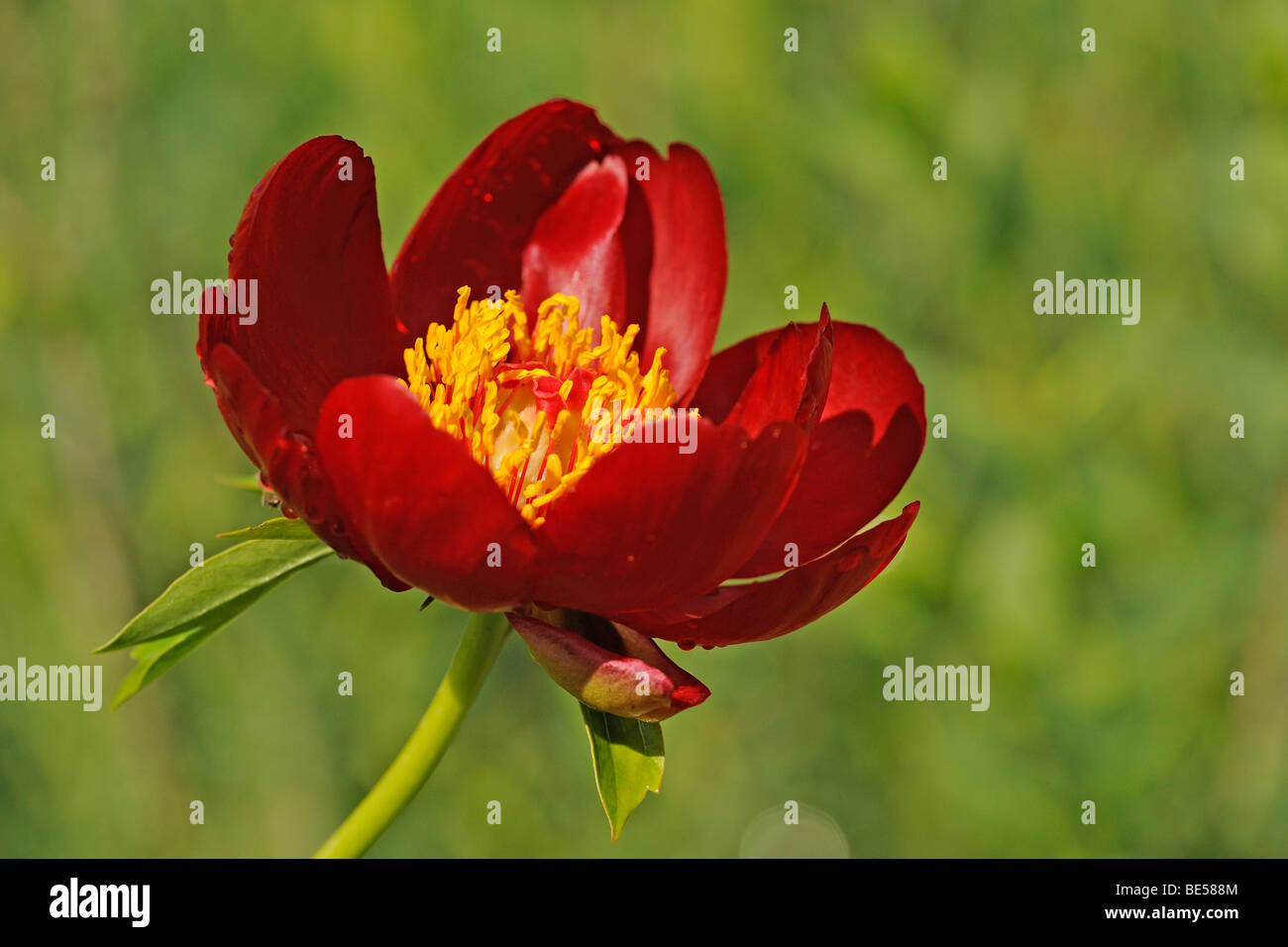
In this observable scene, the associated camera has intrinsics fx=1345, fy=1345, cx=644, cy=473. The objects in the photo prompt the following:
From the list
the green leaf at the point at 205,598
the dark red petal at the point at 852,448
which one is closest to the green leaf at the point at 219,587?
the green leaf at the point at 205,598

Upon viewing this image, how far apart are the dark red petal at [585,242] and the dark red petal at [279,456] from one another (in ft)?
0.86

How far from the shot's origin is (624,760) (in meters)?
A: 0.56

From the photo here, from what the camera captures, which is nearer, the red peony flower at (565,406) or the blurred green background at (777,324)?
the red peony flower at (565,406)

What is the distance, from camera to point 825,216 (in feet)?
5.02

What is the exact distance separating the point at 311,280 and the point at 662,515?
24 centimetres

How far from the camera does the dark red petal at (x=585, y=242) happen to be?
789mm

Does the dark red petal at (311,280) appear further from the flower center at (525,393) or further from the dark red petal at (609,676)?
the dark red petal at (609,676)

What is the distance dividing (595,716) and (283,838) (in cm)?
105

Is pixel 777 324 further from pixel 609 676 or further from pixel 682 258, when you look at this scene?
pixel 609 676

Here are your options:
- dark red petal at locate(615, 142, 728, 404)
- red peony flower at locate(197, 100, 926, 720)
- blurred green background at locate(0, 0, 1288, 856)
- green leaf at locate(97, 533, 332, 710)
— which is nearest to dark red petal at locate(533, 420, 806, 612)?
red peony flower at locate(197, 100, 926, 720)

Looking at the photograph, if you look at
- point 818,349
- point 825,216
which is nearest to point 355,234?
point 818,349

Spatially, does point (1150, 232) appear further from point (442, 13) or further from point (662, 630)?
point (662, 630)

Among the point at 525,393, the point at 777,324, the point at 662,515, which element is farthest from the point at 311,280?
the point at 777,324

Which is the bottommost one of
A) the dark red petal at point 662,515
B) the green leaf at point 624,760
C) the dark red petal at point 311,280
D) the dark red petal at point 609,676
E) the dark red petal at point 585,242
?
the green leaf at point 624,760
